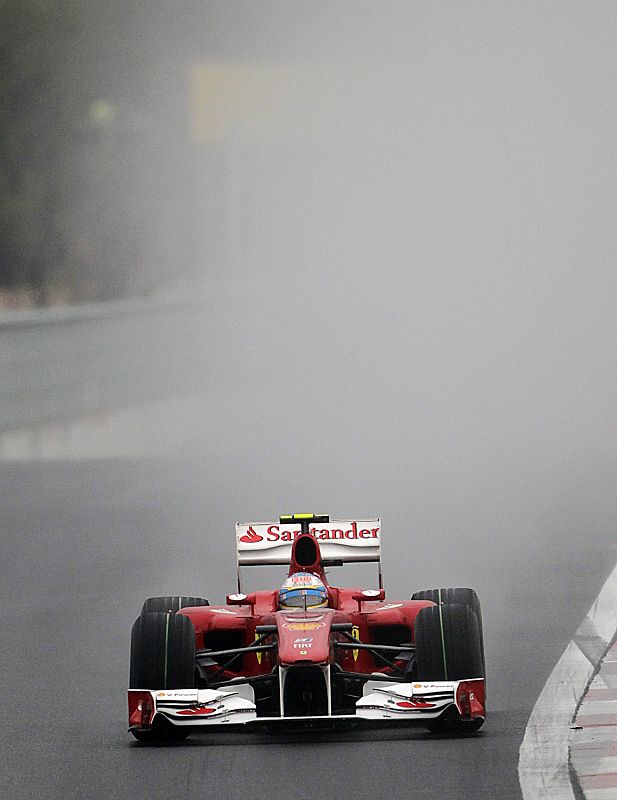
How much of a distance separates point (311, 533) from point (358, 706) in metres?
1.51

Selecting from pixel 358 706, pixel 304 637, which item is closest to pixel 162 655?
pixel 304 637

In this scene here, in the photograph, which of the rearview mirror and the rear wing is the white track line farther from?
the rearview mirror

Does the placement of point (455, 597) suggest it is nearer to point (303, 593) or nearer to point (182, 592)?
point (303, 593)

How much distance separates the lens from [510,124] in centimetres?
5703

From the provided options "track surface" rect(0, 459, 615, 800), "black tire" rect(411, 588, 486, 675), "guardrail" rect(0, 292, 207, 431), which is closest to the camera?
"track surface" rect(0, 459, 615, 800)

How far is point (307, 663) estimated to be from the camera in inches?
224

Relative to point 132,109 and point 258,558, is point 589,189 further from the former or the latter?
point 258,558

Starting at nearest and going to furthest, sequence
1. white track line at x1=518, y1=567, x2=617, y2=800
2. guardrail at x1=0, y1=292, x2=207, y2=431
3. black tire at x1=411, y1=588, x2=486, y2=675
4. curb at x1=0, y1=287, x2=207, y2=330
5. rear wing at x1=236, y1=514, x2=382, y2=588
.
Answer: white track line at x1=518, y1=567, x2=617, y2=800 < black tire at x1=411, y1=588, x2=486, y2=675 < rear wing at x1=236, y1=514, x2=382, y2=588 < guardrail at x1=0, y1=292, x2=207, y2=431 < curb at x1=0, y1=287, x2=207, y2=330

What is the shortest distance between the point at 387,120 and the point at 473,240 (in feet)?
28.8

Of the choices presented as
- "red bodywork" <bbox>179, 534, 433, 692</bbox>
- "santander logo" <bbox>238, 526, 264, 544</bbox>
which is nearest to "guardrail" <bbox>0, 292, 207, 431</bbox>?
"santander logo" <bbox>238, 526, 264, 544</bbox>

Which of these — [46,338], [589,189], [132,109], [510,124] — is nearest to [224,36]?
[132,109]

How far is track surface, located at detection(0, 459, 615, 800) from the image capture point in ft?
17.9

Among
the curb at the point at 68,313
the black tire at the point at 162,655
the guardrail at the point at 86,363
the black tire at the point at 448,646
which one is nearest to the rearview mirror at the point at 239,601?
the black tire at the point at 162,655

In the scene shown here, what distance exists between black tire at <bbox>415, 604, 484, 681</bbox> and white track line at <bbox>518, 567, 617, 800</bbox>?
303 mm
